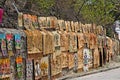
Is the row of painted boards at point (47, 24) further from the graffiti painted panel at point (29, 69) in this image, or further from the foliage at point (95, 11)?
the foliage at point (95, 11)

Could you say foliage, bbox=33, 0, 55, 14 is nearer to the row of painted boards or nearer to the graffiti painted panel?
the row of painted boards

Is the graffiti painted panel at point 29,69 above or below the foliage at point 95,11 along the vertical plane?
below

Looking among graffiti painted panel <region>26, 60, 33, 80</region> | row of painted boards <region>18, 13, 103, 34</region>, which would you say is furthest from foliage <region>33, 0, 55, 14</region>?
graffiti painted panel <region>26, 60, 33, 80</region>

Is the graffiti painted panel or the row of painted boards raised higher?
the row of painted boards

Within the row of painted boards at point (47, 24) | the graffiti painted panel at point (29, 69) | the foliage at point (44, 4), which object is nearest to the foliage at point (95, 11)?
the row of painted boards at point (47, 24)

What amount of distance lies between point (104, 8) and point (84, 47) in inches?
332

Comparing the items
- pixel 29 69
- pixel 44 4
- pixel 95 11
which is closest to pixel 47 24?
pixel 29 69

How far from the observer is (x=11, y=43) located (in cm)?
1784

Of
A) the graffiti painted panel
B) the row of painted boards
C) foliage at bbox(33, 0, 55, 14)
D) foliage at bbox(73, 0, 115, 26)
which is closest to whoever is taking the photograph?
the graffiti painted panel

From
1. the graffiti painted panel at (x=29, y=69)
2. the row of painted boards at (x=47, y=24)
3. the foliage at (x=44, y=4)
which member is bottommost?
the graffiti painted panel at (x=29, y=69)

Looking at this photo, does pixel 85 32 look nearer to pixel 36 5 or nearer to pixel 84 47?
pixel 84 47

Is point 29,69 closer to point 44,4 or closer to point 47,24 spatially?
point 47,24

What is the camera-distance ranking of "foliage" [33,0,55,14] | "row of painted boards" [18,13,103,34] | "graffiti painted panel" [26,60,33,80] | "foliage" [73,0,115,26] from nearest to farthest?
"graffiti painted panel" [26,60,33,80] → "row of painted boards" [18,13,103,34] → "foliage" [33,0,55,14] → "foliage" [73,0,115,26]

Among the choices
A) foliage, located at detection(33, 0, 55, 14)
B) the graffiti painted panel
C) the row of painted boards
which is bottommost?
the graffiti painted panel
